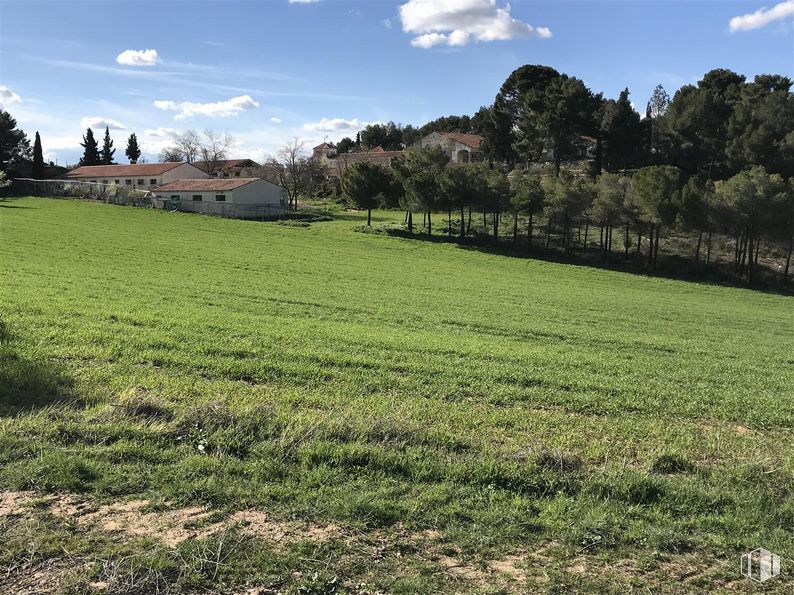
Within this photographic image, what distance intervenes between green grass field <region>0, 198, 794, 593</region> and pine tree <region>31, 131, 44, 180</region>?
3624 inches

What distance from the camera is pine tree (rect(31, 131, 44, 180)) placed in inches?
3620

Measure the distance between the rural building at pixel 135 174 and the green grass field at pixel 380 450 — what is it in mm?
81984

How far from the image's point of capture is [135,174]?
299ft

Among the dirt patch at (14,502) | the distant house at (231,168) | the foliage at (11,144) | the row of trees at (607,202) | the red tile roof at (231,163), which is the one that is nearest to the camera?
the dirt patch at (14,502)

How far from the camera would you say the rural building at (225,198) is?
68.3 m

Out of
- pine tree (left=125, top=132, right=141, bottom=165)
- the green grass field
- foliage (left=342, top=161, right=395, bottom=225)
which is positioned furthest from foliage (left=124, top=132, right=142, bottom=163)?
the green grass field

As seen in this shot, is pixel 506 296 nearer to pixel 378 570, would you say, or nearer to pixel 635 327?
pixel 635 327

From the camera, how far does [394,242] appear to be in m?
54.0

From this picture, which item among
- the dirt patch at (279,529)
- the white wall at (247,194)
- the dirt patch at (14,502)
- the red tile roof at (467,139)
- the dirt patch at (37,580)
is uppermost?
the red tile roof at (467,139)

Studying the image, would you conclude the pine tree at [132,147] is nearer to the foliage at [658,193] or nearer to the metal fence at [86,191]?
the metal fence at [86,191]

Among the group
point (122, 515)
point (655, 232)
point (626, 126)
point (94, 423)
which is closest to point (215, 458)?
point (122, 515)

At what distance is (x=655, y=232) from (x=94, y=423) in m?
54.6

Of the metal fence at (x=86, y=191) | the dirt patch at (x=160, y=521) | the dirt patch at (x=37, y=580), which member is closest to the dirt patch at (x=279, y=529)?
the dirt patch at (x=160, y=521)

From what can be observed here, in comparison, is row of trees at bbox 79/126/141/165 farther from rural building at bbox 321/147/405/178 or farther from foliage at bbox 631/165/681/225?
foliage at bbox 631/165/681/225
